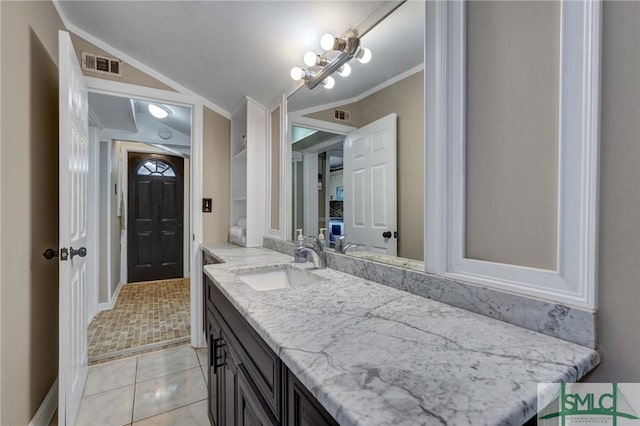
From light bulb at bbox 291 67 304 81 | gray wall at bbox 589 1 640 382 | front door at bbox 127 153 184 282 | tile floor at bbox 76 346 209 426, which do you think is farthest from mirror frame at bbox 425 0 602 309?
front door at bbox 127 153 184 282

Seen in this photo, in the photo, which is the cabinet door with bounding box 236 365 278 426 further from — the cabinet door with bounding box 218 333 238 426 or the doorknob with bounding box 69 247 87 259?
the doorknob with bounding box 69 247 87 259

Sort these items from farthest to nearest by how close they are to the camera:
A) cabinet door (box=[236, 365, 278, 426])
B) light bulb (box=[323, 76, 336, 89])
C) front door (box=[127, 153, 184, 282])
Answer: front door (box=[127, 153, 184, 282]) < light bulb (box=[323, 76, 336, 89]) < cabinet door (box=[236, 365, 278, 426])

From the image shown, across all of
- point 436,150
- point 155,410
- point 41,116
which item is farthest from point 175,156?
point 436,150

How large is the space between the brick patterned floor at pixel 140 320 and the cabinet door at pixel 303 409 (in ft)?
7.92

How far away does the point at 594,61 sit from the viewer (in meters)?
0.62

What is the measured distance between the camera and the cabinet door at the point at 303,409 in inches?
21.1

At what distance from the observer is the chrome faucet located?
1485 mm

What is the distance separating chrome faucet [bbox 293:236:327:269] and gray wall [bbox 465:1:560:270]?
770 millimetres

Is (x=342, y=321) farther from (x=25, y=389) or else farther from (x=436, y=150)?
(x=25, y=389)

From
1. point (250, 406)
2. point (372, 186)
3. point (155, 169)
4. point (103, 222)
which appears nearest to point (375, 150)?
point (372, 186)

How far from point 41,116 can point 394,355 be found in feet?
6.97

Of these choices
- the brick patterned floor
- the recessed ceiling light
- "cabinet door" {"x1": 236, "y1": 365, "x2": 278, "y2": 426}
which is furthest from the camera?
the recessed ceiling light

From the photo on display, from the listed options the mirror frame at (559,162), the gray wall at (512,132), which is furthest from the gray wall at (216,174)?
the gray wall at (512,132)

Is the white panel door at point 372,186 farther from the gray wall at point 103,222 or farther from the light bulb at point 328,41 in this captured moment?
the gray wall at point 103,222
